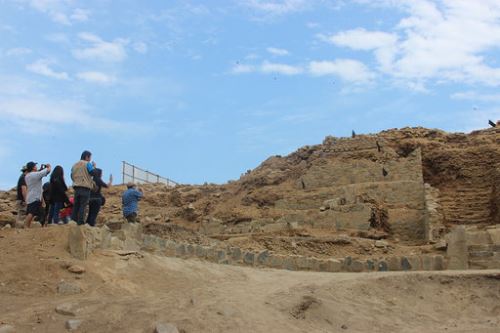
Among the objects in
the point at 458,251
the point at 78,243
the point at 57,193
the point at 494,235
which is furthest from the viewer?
the point at 494,235

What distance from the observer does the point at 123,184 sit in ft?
87.1

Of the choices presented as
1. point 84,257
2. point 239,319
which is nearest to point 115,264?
point 84,257

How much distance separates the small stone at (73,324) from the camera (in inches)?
266

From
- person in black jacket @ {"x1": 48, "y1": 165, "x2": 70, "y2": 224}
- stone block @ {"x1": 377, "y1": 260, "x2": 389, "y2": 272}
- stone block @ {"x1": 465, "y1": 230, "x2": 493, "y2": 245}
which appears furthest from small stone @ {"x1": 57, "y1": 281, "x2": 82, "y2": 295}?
stone block @ {"x1": 465, "y1": 230, "x2": 493, "y2": 245}

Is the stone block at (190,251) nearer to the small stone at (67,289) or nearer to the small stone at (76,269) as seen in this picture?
the small stone at (76,269)

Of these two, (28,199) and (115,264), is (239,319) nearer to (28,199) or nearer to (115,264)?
(115,264)

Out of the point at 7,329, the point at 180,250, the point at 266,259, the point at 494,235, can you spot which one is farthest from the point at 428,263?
the point at 7,329

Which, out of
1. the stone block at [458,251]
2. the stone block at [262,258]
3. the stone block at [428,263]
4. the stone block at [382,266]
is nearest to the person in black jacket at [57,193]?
the stone block at [262,258]

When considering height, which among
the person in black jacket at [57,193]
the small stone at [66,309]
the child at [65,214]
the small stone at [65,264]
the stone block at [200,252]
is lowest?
the small stone at [66,309]

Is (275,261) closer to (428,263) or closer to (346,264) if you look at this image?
(346,264)

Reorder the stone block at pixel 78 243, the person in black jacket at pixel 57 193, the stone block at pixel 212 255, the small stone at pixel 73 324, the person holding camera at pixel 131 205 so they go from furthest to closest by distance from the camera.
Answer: the person holding camera at pixel 131 205 → the stone block at pixel 212 255 → the person in black jacket at pixel 57 193 → the stone block at pixel 78 243 → the small stone at pixel 73 324

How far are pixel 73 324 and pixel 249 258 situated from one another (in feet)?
17.6

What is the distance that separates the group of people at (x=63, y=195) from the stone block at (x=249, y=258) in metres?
2.07

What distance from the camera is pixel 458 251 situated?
11.7 metres
